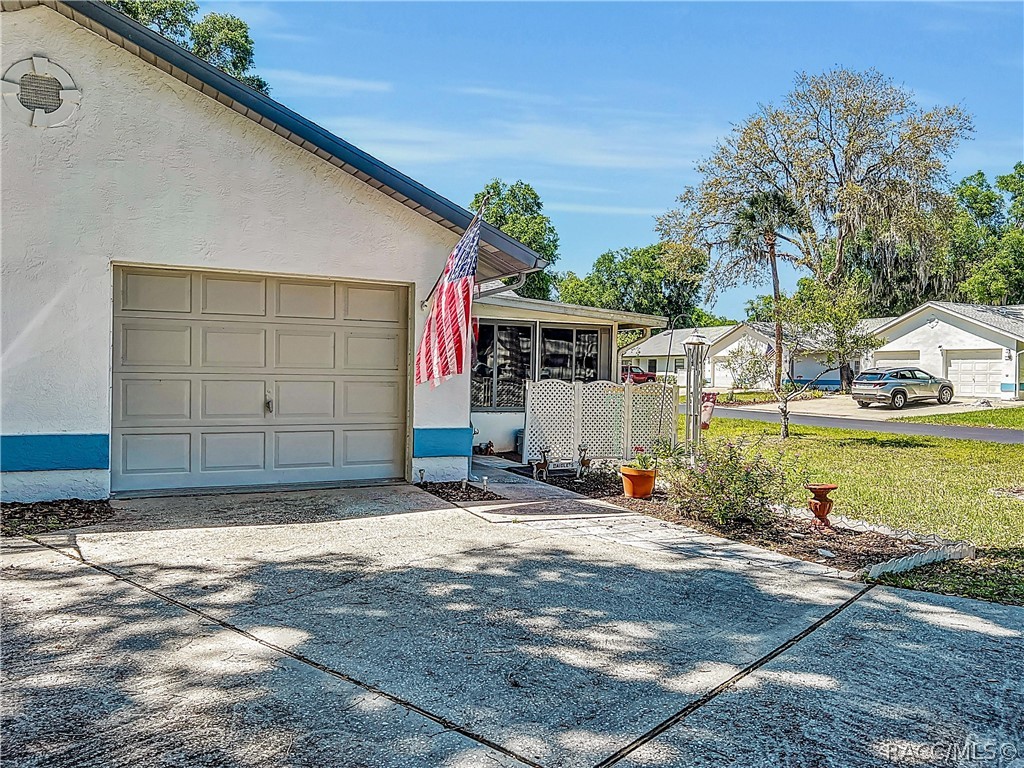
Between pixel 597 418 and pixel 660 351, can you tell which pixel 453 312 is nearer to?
pixel 597 418

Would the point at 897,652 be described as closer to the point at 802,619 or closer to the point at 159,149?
the point at 802,619

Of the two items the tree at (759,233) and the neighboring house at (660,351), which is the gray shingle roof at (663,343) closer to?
the neighboring house at (660,351)

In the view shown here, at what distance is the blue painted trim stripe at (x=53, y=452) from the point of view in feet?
23.5

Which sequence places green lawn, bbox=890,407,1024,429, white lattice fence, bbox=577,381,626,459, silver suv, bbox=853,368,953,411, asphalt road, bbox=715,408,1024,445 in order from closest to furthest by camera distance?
white lattice fence, bbox=577,381,626,459
asphalt road, bbox=715,408,1024,445
green lawn, bbox=890,407,1024,429
silver suv, bbox=853,368,953,411

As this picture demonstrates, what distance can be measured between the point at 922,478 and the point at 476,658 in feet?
32.8

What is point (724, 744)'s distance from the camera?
10.2ft

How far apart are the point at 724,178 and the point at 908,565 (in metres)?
28.8

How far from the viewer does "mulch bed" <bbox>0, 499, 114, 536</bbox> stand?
6500mm

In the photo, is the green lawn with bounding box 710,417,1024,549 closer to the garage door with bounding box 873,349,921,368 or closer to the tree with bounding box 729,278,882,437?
the tree with bounding box 729,278,882,437

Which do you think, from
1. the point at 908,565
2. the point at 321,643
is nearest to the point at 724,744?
the point at 321,643

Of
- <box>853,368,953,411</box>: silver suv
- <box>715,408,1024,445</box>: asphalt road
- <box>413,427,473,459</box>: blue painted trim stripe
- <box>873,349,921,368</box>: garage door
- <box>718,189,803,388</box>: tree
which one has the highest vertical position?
<box>718,189,803,388</box>: tree

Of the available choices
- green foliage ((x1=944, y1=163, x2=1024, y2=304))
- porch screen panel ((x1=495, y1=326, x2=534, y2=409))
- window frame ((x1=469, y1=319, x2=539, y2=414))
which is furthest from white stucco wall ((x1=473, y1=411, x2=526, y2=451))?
green foliage ((x1=944, y1=163, x2=1024, y2=304))

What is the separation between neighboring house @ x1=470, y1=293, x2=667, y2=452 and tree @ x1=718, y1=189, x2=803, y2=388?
17968mm

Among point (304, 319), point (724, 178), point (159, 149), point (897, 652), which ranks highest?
point (724, 178)
